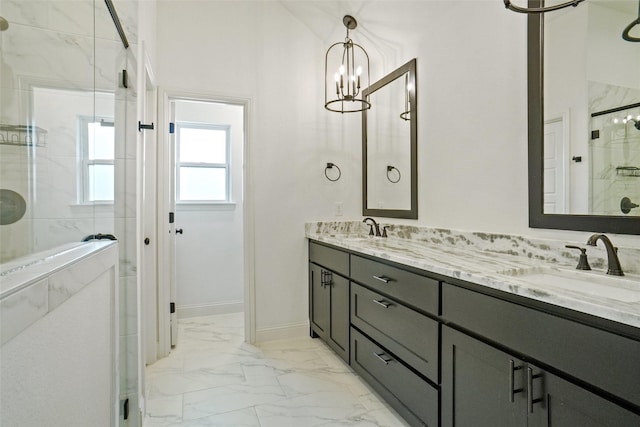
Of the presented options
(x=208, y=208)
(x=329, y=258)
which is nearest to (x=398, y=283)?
(x=329, y=258)

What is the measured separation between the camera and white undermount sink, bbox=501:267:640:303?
115cm

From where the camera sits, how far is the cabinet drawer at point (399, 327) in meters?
1.56

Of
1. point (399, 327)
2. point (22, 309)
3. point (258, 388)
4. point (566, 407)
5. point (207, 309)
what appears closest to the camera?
point (22, 309)

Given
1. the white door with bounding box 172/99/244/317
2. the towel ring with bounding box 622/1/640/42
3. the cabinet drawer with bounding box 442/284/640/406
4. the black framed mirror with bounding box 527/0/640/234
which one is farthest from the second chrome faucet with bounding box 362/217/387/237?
the towel ring with bounding box 622/1/640/42

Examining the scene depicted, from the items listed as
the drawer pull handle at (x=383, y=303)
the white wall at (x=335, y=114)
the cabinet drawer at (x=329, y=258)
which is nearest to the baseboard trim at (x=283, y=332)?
the white wall at (x=335, y=114)

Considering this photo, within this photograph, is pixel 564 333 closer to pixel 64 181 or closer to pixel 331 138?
pixel 64 181

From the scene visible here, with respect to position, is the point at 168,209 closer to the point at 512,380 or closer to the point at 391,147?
the point at 391,147

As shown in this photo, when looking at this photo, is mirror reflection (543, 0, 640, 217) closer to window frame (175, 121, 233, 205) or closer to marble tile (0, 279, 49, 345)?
marble tile (0, 279, 49, 345)

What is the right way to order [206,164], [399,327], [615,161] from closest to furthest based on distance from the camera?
[615,161] → [399,327] → [206,164]

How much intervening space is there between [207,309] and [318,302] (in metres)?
1.50

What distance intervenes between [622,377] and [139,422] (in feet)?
6.71

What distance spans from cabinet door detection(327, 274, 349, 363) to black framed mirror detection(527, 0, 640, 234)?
127 cm

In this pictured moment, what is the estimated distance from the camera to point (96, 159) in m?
1.42

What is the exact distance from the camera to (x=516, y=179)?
1781mm
